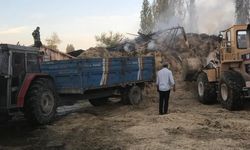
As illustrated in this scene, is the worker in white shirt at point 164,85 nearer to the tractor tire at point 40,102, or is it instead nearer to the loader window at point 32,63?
the tractor tire at point 40,102

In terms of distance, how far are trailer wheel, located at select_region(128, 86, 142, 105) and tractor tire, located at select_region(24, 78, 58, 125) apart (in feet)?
13.8

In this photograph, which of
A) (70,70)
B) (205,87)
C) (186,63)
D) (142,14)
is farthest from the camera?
(142,14)

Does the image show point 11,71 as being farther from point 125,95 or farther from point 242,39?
point 242,39

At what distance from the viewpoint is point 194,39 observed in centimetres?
2969

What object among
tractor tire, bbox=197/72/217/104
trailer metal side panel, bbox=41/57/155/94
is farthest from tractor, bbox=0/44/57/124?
tractor tire, bbox=197/72/217/104

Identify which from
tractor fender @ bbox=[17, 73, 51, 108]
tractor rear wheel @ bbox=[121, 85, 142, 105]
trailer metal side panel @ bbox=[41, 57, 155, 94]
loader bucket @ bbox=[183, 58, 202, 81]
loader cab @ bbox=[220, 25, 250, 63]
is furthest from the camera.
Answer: loader bucket @ bbox=[183, 58, 202, 81]

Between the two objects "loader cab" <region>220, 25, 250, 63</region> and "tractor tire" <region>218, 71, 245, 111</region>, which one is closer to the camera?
"tractor tire" <region>218, 71, 245, 111</region>

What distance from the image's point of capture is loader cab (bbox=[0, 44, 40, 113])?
11.1m

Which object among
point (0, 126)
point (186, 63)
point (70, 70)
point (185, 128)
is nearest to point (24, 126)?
point (0, 126)

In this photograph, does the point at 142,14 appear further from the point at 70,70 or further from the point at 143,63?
the point at 70,70

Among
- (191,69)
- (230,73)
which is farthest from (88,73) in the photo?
(191,69)

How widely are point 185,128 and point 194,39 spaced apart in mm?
19883

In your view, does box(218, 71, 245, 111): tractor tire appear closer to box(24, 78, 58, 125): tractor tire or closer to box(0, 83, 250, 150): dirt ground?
box(0, 83, 250, 150): dirt ground

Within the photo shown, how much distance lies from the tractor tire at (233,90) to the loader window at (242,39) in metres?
1.11
